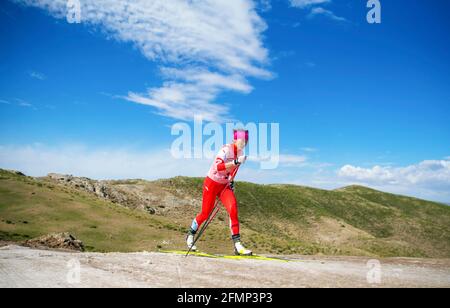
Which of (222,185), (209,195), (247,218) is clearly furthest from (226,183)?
(247,218)

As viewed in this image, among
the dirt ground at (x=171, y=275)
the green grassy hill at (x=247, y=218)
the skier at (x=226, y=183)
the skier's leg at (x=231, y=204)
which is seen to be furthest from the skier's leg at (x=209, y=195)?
the green grassy hill at (x=247, y=218)

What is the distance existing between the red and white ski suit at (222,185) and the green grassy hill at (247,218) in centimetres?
1844

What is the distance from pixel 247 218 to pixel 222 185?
60273 millimetres

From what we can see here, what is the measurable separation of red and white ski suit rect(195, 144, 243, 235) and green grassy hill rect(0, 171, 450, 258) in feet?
60.5

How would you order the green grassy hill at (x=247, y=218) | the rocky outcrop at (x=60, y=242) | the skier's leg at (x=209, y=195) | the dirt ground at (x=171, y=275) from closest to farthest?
1. the dirt ground at (x=171, y=275)
2. the skier's leg at (x=209, y=195)
3. the rocky outcrop at (x=60, y=242)
4. the green grassy hill at (x=247, y=218)

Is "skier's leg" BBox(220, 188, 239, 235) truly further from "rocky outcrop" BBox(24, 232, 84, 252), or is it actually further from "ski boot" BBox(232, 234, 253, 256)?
"rocky outcrop" BBox(24, 232, 84, 252)

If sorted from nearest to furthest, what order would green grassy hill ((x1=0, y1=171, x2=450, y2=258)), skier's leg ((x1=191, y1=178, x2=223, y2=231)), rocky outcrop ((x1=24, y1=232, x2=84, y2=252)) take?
skier's leg ((x1=191, y1=178, x2=223, y2=231)) < rocky outcrop ((x1=24, y1=232, x2=84, y2=252)) < green grassy hill ((x1=0, y1=171, x2=450, y2=258))

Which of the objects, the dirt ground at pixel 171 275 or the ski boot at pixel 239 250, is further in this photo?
the ski boot at pixel 239 250

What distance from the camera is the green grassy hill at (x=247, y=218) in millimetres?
30594

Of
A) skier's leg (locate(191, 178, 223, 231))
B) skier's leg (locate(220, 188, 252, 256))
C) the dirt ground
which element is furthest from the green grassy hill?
the dirt ground

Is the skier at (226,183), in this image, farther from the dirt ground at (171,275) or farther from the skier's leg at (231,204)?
the dirt ground at (171,275)

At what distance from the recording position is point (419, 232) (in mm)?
83125

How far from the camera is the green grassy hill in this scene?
100 feet

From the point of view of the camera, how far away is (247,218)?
6956 centimetres
